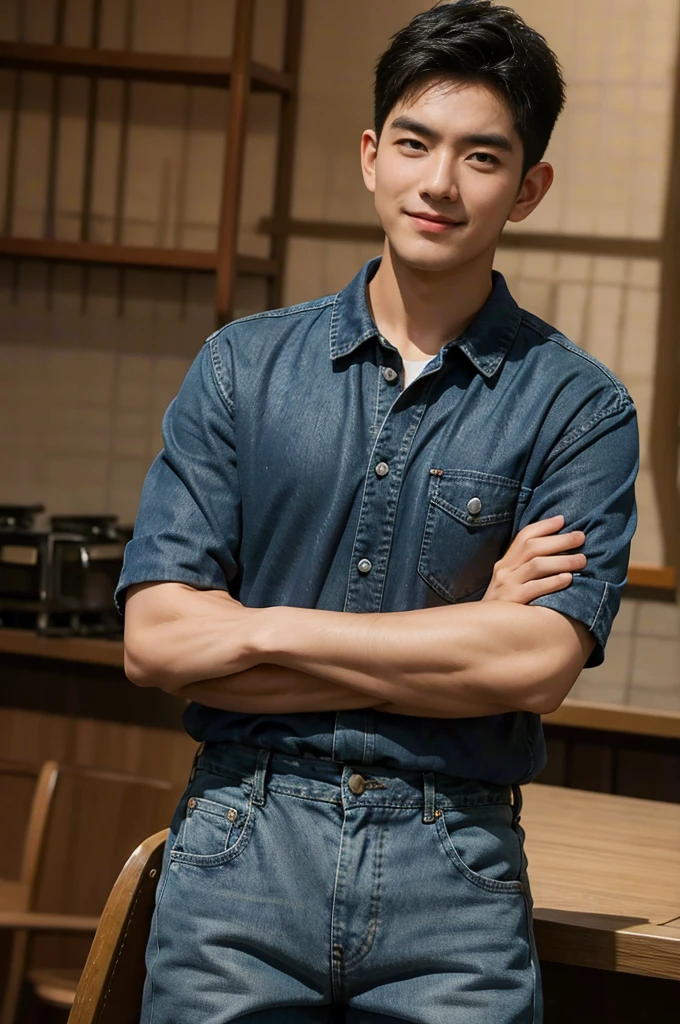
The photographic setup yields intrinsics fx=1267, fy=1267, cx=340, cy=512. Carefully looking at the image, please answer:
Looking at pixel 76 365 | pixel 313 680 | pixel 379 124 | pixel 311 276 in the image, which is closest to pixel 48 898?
pixel 76 365

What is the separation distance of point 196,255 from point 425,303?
2334mm

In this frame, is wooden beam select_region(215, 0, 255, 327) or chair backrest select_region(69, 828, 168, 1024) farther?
wooden beam select_region(215, 0, 255, 327)

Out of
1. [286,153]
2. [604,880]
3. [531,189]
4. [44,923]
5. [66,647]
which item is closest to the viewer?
[531,189]

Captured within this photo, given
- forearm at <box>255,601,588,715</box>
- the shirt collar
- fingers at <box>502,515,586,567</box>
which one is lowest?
forearm at <box>255,601,588,715</box>

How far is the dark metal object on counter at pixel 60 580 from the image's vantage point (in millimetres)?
3467

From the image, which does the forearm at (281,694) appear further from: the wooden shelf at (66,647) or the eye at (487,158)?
the wooden shelf at (66,647)

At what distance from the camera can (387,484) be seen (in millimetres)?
1367

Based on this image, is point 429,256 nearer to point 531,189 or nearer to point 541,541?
point 531,189

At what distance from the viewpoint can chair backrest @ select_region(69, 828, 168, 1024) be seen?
1297mm

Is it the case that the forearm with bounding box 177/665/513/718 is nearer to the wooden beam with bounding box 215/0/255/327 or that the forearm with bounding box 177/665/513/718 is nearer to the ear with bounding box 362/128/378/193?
the ear with bounding box 362/128/378/193

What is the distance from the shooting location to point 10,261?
4.08 m

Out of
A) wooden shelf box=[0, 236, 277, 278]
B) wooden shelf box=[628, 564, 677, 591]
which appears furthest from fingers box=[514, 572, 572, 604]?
wooden shelf box=[0, 236, 277, 278]

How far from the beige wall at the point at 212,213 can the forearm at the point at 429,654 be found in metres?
2.47

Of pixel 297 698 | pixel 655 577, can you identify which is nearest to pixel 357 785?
pixel 297 698
